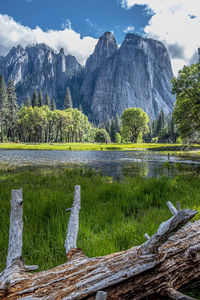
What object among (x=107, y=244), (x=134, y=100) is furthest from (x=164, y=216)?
(x=134, y=100)

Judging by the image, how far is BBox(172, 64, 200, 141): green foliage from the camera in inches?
736

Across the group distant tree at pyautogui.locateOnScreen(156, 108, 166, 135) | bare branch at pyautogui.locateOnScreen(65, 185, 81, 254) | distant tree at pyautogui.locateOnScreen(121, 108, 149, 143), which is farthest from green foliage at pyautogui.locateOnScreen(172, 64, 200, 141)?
distant tree at pyautogui.locateOnScreen(156, 108, 166, 135)

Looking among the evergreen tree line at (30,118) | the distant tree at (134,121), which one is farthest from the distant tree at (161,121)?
the evergreen tree line at (30,118)

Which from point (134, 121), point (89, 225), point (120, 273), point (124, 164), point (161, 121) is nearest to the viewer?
point (120, 273)

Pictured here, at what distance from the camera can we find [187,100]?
63.3ft

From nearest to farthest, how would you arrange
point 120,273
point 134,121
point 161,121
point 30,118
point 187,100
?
point 120,273, point 187,100, point 134,121, point 30,118, point 161,121

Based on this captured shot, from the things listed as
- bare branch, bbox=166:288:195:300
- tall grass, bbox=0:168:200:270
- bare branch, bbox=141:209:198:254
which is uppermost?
bare branch, bbox=141:209:198:254

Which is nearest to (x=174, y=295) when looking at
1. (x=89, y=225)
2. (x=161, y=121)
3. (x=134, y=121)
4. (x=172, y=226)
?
(x=172, y=226)

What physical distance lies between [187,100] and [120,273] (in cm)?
2195

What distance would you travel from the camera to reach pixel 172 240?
1.62 m

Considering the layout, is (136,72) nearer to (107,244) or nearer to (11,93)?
(11,93)

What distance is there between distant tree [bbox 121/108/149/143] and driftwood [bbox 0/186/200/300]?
200 ft

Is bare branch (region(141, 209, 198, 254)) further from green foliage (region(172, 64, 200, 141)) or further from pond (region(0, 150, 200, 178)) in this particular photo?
green foliage (region(172, 64, 200, 141))

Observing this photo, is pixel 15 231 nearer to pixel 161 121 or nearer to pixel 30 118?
pixel 30 118
